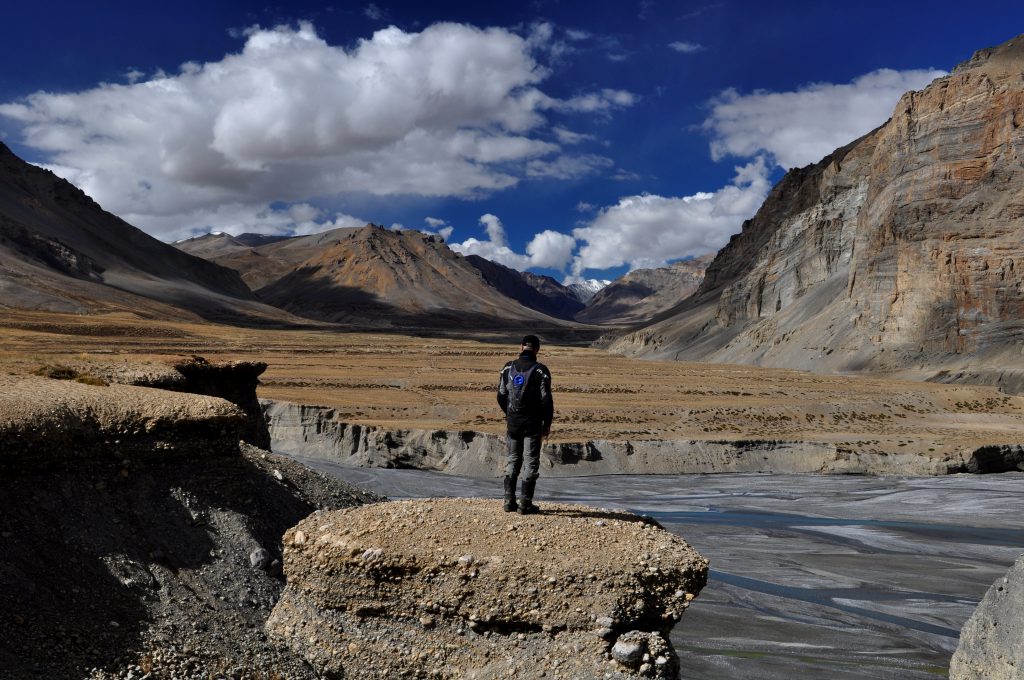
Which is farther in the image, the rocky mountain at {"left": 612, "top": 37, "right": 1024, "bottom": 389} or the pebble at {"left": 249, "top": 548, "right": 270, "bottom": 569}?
the rocky mountain at {"left": 612, "top": 37, "right": 1024, "bottom": 389}

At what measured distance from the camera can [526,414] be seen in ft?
28.1

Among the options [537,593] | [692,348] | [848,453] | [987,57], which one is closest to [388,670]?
[537,593]

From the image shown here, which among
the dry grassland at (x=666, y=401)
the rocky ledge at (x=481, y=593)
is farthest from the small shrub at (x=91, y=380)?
the rocky ledge at (x=481, y=593)

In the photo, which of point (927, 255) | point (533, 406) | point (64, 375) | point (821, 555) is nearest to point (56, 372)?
point (64, 375)

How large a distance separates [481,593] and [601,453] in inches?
869

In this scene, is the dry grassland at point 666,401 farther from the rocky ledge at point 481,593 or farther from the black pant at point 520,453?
the black pant at point 520,453

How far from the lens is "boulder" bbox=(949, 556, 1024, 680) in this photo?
23.9 ft

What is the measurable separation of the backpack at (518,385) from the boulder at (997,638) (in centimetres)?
469

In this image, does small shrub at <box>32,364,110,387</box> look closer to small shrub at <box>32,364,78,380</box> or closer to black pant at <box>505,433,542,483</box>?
small shrub at <box>32,364,78,380</box>

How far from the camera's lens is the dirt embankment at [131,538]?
815cm

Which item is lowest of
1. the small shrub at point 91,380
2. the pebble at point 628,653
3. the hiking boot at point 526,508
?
the pebble at point 628,653

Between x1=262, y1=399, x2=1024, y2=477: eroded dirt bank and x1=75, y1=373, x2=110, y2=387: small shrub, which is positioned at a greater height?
x1=75, y1=373, x2=110, y2=387: small shrub

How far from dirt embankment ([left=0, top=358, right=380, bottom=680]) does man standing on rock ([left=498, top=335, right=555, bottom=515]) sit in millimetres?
2728

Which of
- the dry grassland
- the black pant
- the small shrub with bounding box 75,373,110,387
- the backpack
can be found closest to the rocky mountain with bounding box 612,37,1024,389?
the dry grassland
